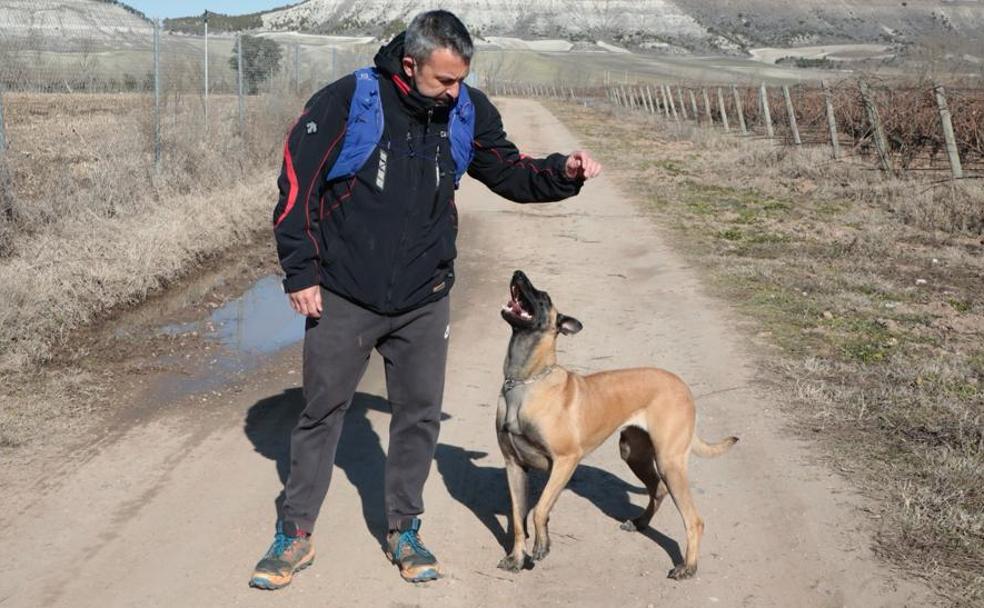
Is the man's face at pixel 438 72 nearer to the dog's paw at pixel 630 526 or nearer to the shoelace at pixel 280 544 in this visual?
the shoelace at pixel 280 544

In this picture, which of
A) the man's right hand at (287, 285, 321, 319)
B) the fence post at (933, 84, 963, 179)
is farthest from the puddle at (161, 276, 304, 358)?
the fence post at (933, 84, 963, 179)

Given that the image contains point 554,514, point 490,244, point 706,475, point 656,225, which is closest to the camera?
point 554,514

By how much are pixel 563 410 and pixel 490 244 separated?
8.13 m

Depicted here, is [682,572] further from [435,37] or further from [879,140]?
[879,140]

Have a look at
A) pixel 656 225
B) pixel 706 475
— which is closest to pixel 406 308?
pixel 706 475

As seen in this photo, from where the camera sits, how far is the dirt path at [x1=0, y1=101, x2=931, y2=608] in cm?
416

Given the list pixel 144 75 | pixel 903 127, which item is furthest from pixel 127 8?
pixel 903 127

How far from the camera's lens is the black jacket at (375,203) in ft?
12.6

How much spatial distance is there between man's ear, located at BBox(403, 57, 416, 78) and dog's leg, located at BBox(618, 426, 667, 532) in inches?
72.3

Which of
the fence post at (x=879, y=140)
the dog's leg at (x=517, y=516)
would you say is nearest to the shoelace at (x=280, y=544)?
the dog's leg at (x=517, y=516)

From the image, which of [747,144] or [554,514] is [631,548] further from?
[747,144]

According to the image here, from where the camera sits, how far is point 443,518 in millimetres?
4887

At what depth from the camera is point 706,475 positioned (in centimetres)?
545

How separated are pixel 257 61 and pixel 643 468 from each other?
17.1m
